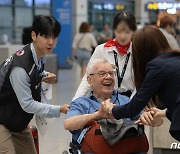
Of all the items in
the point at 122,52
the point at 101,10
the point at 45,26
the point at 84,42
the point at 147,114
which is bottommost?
the point at 84,42

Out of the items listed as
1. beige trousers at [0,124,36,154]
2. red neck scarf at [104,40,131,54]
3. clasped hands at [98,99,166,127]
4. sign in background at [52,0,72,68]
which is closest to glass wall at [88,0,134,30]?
sign in background at [52,0,72,68]

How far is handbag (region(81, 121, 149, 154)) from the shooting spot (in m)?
3.42

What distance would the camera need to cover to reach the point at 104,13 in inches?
1078

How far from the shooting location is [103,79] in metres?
3.68

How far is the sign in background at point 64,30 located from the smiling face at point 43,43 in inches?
647

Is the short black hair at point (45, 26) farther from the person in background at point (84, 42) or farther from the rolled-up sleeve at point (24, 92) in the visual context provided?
the person in background at point (84, 42)

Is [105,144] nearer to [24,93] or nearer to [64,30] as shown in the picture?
[24,93]

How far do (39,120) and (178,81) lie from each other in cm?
159

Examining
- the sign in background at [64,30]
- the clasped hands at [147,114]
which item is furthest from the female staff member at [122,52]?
the sign in background at [64,30]

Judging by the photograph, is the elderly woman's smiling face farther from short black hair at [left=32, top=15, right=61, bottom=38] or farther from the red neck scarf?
the red neck scarf

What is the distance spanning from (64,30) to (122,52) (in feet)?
52.6

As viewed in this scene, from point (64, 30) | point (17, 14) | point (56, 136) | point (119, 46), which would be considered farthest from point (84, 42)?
point (119, 46)

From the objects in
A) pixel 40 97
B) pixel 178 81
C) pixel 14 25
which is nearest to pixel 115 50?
pixel 40 97

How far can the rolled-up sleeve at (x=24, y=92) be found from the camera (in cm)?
344
